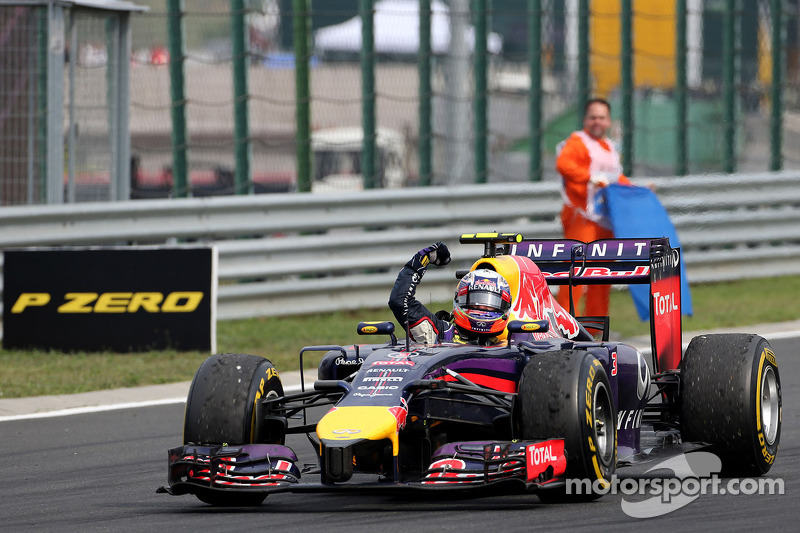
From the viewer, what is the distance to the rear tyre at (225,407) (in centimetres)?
687

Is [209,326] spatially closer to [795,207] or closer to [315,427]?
[315,427]

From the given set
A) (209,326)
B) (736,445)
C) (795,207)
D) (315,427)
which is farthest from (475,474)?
(795,207)

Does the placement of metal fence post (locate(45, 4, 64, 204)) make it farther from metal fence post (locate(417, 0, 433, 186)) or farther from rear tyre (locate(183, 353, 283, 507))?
rear tyre (locate(183, 353, 283, 507))

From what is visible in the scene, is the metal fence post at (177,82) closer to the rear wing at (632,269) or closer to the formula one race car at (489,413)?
the rear wing at (632,269)

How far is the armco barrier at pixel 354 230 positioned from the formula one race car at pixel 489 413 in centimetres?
598

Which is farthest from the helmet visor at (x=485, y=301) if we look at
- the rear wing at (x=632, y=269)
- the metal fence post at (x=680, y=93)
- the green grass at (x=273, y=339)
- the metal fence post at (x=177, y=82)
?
the metal fence post at (x=680, y=93)

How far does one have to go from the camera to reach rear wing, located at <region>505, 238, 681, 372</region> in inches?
341

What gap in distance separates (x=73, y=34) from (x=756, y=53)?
30.1 feet

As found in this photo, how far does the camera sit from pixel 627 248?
8.80 meters

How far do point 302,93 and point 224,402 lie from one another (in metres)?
8.73

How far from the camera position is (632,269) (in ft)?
28.6

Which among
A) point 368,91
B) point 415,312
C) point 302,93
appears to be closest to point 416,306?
point 415,312

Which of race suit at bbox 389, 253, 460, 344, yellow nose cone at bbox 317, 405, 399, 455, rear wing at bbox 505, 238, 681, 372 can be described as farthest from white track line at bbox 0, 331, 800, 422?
yellow nose cone at bbox 317, 405, 399, 455

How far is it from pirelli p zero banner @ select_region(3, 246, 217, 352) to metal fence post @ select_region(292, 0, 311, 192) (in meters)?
3.22
